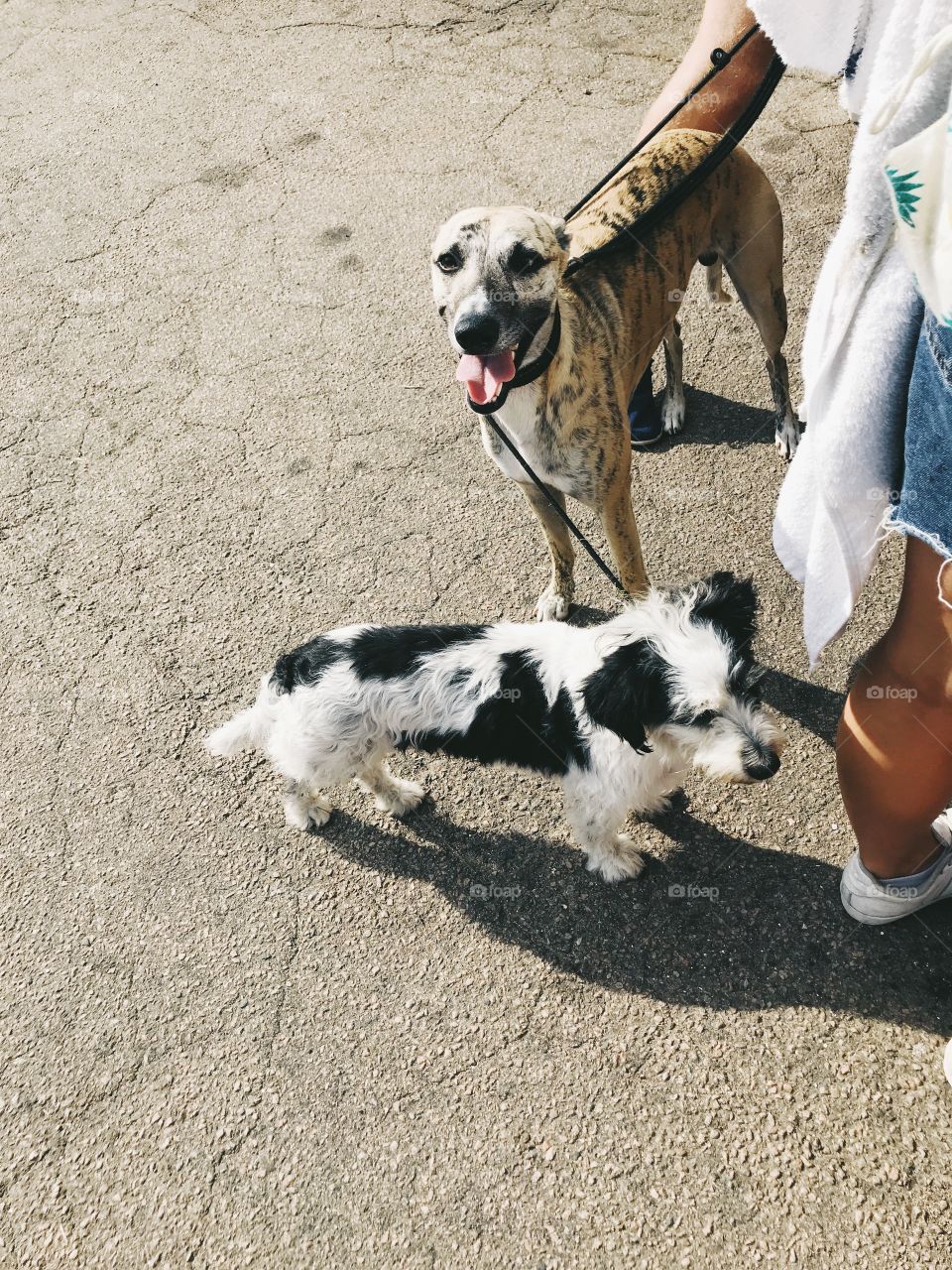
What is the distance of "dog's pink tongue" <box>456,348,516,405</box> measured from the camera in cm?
248

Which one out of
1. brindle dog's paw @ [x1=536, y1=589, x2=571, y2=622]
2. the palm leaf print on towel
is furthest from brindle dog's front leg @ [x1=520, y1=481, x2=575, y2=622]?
the palm leaf print on towel

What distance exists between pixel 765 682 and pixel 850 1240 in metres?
1.68

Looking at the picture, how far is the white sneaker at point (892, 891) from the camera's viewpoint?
2.41 metres

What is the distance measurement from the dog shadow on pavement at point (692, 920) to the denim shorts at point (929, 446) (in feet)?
4.69

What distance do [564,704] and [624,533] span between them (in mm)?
852

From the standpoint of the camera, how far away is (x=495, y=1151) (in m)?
2.38

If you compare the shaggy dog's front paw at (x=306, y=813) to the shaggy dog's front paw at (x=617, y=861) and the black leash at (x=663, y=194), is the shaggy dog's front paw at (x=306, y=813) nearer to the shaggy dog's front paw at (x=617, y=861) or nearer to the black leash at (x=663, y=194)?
the shaggy dog's front paw at (x=617, y=861)

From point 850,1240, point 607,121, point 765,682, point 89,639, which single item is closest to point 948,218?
point 765,682

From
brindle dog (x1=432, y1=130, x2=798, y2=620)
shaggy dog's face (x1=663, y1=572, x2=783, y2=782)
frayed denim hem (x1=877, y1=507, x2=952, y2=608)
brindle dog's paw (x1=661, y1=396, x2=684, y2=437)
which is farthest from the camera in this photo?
brindle dog's paw (x1=661, y1=396, x2=684, y2=437)

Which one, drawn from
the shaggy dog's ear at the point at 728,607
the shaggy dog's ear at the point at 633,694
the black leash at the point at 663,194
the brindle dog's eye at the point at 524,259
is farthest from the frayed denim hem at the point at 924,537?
the brindle dog's eye at the point at 524,259

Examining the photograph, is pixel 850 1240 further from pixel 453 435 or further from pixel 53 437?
pixel 53 437

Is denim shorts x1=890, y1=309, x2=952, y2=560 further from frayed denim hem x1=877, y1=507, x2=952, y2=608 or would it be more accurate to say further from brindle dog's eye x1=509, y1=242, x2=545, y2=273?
brindle dog's eye x1=509, y1=242, x2=545, y2=273

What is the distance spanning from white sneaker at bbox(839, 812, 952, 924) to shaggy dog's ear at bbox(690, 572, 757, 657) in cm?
79

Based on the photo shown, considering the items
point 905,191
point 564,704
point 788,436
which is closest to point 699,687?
point 564,704
